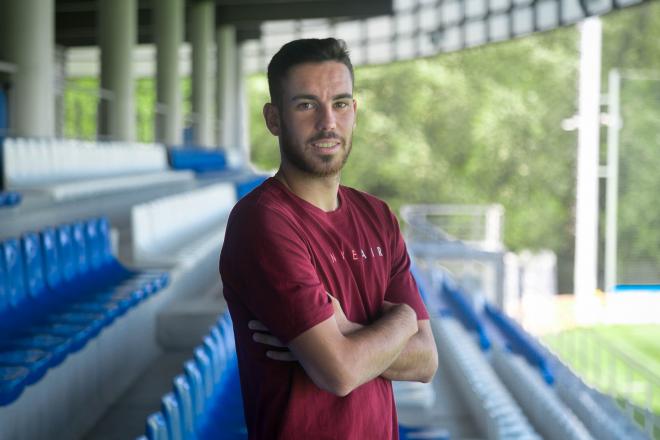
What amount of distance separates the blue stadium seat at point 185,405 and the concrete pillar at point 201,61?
1777 centimetres

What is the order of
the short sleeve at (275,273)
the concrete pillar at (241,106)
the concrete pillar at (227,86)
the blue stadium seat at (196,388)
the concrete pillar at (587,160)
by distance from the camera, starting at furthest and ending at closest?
the concrete pillar at (241,106), the concrete pillar at (227,86), the concrete pillar at (587,160), the blue stadium seat at (196,388), the short sleeve at (275,273)

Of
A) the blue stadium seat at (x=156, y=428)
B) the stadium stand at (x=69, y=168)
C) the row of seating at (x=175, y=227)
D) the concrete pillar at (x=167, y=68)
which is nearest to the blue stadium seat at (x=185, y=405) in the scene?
the blue stadium seat at (x=156, y=428)

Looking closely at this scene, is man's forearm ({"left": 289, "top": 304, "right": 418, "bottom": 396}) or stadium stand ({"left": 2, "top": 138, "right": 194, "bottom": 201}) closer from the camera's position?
man's forearm ({"left": 289, "top": 304, "right": 418, "bottom": 396})

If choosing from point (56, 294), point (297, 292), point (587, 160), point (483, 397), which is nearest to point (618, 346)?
point (587, 160)

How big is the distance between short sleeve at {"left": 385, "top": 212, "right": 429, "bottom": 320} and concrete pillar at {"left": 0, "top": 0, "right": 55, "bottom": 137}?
8176mm

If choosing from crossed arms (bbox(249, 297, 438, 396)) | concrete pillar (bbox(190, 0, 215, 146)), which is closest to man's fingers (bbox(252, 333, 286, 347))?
crossed arms (bbox(249, 297, 438, 396))

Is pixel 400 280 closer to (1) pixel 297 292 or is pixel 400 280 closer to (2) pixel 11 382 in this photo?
(1) pixel 297 292

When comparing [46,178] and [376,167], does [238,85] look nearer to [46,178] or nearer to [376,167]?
[376,167]

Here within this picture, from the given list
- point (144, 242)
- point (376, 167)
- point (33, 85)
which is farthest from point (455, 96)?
point (144, 242)

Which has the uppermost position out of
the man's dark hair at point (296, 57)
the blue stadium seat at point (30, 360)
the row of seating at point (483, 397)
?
the man's dark hair at point (296, 57)

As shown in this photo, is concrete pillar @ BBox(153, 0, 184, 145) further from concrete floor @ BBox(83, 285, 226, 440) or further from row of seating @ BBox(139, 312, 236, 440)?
row of seating @ BBox(139, 312, 236, 440)

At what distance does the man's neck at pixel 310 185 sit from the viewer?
4.54ft

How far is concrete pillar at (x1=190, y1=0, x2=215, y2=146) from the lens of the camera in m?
19.3

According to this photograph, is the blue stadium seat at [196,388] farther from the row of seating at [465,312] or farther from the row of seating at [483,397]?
the row of seating at [465,312]
